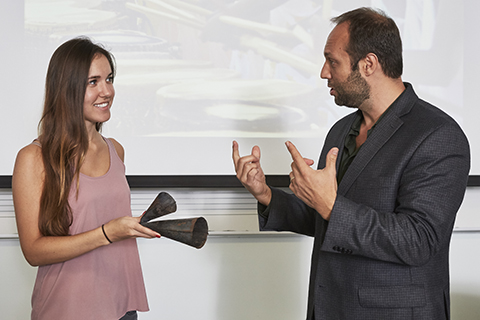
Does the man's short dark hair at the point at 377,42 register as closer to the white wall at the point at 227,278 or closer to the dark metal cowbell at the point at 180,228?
the dark metal cowbell at the point at 180,228

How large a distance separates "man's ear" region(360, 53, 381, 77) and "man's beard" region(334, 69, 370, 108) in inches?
0.9

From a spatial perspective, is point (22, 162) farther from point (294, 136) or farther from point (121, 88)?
point (294, 136)

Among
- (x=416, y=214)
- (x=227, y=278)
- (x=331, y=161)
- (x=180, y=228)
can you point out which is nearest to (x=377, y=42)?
(x=331, y=161)

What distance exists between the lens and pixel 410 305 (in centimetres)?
124

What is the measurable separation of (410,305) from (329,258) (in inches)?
10.7

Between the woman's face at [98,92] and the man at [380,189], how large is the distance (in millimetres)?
498

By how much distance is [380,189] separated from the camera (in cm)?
128

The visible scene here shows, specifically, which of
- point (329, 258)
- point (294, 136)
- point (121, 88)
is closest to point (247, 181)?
point (329, 258)

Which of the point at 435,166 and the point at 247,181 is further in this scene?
the point at 247,181

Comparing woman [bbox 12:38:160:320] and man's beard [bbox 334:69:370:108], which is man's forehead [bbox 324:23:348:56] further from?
woman [bbox 12:38:160:320]

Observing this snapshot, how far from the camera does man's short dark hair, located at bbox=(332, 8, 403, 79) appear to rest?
4.63ft

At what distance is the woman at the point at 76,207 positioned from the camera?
1289mm

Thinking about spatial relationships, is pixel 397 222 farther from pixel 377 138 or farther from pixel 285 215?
pixel 285 215

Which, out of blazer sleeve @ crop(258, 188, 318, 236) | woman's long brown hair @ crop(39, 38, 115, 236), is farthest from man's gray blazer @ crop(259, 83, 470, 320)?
woman's long brown hair @ crop(39, 38, 115, 236)
